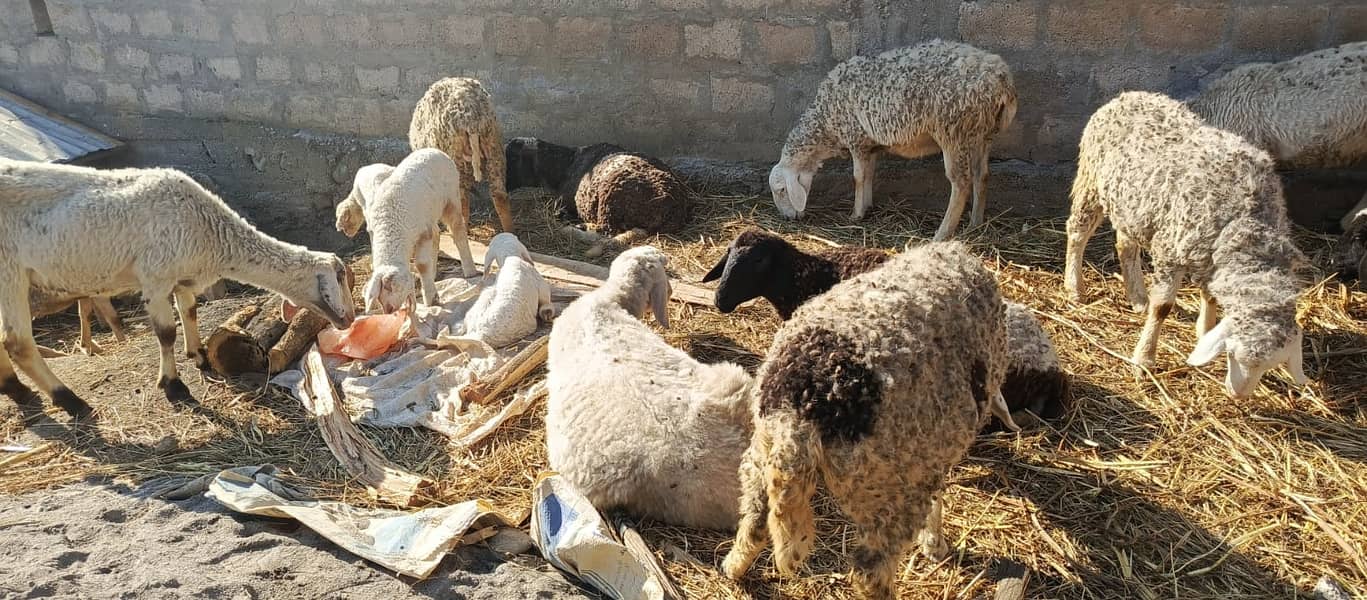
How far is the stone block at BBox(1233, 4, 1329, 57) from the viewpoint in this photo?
598 centimetres

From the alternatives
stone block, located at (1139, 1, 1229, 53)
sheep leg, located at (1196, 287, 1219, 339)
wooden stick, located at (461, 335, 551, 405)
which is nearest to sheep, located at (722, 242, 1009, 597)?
wooden stick, located at (461, 335, 551, 405)

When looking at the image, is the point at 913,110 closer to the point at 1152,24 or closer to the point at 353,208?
the point at 1152,24

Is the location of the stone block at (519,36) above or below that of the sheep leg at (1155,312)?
above

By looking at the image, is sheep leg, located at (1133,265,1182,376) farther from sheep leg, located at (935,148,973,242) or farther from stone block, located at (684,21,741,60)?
stone block, located at (684,21,741,60)

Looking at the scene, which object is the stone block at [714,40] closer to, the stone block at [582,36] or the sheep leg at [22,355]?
the stone block at [582,36]

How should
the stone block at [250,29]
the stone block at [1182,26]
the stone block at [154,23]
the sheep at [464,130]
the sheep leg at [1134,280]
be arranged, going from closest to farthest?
the sheep leg at [1134,280], the stone block at [1182,26], the sheep at [464,130], the stone block at [250,29], the stone block at [154,23]

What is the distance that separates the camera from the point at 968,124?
20.5 feet

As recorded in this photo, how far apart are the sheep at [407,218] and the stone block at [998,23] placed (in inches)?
161

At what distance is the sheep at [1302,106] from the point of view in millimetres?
5543

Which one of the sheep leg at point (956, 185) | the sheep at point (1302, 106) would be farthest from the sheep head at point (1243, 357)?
the sheep leg at point (956, 185)

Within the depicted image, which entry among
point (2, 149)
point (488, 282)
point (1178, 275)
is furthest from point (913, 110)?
point (2, 149)

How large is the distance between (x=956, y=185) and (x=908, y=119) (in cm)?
63

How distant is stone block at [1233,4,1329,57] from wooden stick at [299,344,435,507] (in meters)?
6.25

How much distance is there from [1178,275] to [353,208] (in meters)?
5.54
